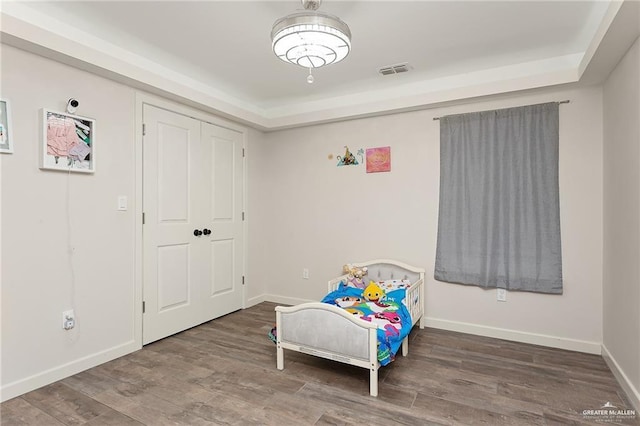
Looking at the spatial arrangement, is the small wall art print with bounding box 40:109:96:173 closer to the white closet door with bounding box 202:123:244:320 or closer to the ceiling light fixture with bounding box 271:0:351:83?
the white closet door with bounding box 202:123:244:320

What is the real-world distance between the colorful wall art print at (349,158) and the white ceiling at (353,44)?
0.44m

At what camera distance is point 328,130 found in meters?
4.14

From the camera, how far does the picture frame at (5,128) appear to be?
7.14 ft

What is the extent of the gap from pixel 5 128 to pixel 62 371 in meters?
1.71

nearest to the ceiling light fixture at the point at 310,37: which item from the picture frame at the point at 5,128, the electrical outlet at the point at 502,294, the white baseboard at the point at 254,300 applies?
the picture frame at the point at 5,128

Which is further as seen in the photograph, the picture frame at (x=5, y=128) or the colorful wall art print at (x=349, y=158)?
the colorful wall art print at (x=349, y=158)

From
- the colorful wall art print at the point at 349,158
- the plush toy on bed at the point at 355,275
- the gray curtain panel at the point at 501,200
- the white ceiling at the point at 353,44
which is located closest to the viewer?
the white ceiling at the point at 353,44

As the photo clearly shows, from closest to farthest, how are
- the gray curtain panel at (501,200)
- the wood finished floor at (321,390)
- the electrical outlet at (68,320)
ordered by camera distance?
the wood finished floor at (321,390) < the electrical outlet at (68,320) < the gray curtain panel at (501,200)

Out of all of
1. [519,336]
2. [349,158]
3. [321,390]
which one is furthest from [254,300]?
[519,336]

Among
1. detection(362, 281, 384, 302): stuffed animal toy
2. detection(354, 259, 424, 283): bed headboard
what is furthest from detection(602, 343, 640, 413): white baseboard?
detection(362, 281, 384, 302): stuffed animal toy

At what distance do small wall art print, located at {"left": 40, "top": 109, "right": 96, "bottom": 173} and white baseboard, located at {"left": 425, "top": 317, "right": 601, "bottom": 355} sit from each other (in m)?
3.42

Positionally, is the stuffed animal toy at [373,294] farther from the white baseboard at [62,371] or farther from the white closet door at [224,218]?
the white baseboard at [62,371]

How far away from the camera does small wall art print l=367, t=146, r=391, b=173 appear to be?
3.78 metres

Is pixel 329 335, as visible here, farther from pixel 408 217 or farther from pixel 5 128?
pixel 5 128
